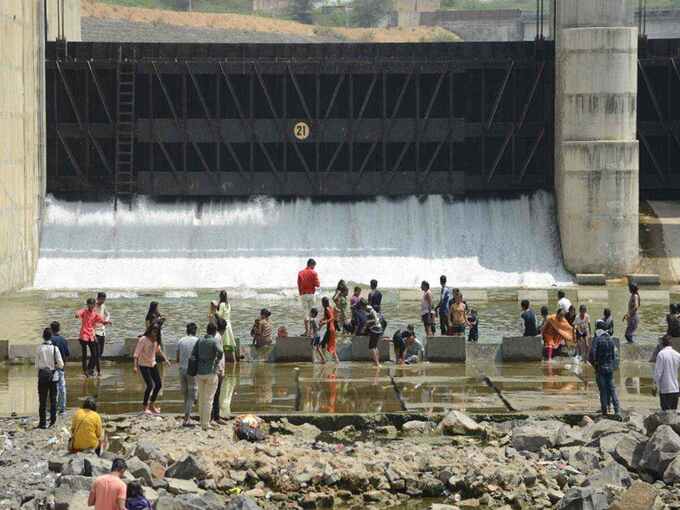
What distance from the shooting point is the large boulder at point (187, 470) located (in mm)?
23891

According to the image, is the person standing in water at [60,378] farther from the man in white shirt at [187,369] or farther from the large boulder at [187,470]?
the large boulder at [187,470]

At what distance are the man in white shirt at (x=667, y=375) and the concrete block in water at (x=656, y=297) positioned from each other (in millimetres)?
20499

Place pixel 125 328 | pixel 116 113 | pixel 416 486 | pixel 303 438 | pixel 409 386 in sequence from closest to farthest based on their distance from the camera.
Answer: pixel 416 486
pixel 303 438
pixel 409 386
pixel 125 328
pixel 116 113

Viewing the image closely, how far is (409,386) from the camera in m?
31.3

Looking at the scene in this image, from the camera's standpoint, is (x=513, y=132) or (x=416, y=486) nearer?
(x=416, y=486)

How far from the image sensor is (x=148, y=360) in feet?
91.8

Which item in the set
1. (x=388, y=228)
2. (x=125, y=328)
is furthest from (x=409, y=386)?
(x=388, y=228)

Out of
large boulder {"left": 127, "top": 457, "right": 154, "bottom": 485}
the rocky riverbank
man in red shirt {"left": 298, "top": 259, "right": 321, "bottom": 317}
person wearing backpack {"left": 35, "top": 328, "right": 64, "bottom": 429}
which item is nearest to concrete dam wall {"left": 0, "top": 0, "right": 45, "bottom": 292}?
man in red shirt {"left": 298, "top": 259, "right": 321, "bottom": 317}

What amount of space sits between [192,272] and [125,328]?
13.3 metres

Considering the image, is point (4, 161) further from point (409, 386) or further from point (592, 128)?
point (409, 386)

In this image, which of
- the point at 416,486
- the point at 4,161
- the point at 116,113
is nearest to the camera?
the point at 416,486

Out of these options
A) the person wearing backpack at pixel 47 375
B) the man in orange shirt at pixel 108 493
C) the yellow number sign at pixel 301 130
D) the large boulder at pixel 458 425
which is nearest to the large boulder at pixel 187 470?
the person wearing backpack at pixel 47 375

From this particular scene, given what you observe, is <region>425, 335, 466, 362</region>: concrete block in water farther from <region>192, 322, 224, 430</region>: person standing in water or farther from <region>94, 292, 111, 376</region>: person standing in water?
<region>192, 322, 224, 430</region>: person standing in water

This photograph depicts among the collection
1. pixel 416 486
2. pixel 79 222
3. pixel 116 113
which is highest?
pixel 116 113
